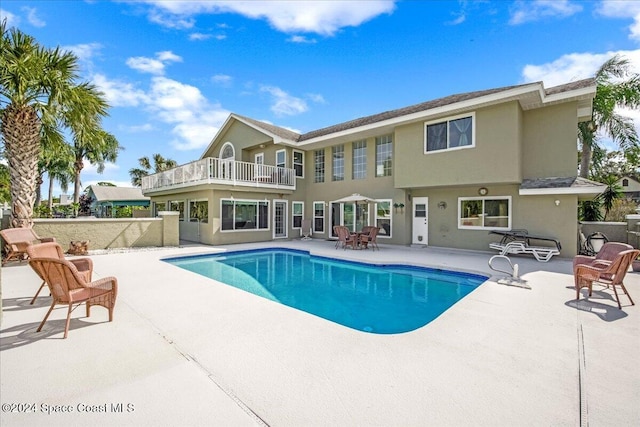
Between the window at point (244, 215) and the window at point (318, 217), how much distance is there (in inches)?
115

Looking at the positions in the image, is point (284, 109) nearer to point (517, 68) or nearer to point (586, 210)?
point (517, 68)

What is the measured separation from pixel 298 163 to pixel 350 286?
1126cm

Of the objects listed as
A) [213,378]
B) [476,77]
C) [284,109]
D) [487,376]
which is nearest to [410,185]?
[476,77]

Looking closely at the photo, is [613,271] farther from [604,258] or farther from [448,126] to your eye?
[448,126]

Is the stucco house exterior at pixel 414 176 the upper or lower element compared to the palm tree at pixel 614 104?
lower

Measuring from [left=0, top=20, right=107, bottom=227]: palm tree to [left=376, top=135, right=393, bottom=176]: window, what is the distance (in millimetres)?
11827

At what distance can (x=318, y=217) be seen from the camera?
1762cm

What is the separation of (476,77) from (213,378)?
1704 centimetres

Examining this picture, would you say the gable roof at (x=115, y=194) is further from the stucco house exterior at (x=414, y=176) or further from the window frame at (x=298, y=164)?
the window frame at (x=298, y=164)

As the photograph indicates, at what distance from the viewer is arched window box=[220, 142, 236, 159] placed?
773 inches

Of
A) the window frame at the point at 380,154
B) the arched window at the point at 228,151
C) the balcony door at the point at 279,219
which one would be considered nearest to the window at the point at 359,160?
the window frame at the point at 380,154

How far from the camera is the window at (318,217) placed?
17438 mm

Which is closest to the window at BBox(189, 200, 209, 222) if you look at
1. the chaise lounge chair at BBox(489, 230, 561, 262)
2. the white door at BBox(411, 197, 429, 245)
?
the white door at BBox(411, 197, 429, 245)

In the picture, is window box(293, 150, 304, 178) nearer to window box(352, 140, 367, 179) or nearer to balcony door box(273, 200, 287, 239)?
balcony door box(273, 200, 287, 239)
